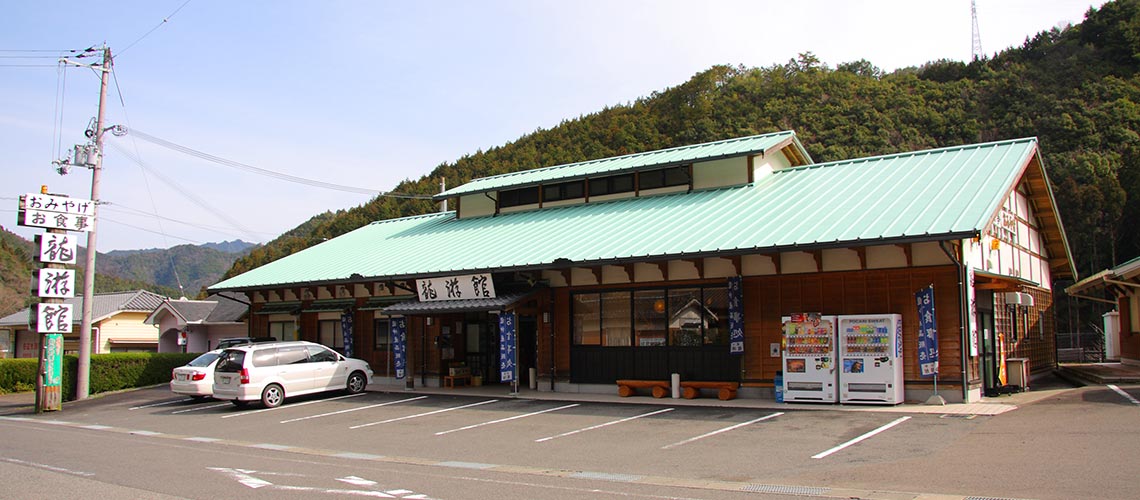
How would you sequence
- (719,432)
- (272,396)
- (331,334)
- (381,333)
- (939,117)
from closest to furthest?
(719,432)
(272,396)
(381,333)
(331,334)
(939,117)

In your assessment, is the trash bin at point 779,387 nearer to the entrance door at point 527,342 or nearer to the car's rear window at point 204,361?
the entrance door at point 527,342

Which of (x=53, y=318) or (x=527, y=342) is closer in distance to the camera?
(x=53, y=318)

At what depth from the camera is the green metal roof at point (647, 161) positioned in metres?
20.9

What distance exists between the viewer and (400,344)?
21.8 metres

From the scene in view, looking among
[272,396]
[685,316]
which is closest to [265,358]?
[272,396]

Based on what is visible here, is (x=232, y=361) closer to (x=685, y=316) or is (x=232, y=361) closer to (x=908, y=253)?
(x=685, y=316)

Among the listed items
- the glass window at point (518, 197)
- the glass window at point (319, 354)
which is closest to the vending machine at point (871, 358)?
the glass window at point (518, 197)

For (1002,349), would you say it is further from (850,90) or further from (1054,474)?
(850,90)

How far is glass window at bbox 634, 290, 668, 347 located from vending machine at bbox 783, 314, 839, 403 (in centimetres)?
322

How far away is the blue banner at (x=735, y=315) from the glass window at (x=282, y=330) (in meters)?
15.4

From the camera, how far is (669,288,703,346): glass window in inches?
685

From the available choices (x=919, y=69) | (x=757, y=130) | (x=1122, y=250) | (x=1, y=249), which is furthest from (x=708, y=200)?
(x=1, y=249)

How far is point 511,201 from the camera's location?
25234mm

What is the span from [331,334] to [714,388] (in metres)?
13.4
